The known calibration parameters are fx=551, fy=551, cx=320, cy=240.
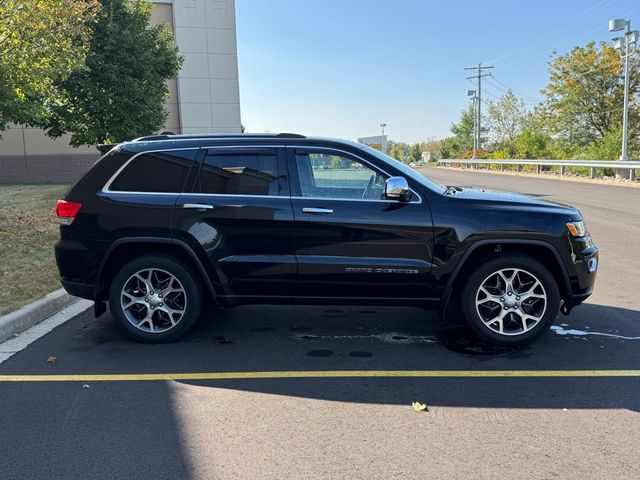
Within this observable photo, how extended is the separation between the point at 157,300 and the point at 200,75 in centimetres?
2683

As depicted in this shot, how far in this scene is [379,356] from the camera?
4676 millimetres

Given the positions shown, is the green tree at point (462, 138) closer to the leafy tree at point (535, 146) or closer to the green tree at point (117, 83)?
the leafy tree at point (535, 146)

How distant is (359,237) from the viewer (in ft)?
15.7

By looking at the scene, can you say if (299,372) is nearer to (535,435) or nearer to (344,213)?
(344,213)

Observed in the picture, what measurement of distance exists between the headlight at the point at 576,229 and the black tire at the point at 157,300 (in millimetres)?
3317

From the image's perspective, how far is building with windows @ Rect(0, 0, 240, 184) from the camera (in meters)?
28.5

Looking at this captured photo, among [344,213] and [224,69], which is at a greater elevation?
[224,69]

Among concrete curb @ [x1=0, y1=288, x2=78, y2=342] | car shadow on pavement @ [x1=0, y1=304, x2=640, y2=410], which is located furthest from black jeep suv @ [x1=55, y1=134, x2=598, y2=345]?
concrete curb @ [x1=0, y1=288, x2=78, y2=342]

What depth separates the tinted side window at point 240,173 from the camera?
4.95 meters

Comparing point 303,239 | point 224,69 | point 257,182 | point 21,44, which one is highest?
point 224,69

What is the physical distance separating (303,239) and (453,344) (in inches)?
64.8

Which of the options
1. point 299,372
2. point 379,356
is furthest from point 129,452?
point 379,356

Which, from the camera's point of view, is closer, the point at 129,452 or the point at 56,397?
the point at 129,452

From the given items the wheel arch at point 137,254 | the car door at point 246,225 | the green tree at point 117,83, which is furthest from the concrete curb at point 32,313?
the green tree at point 117,83
